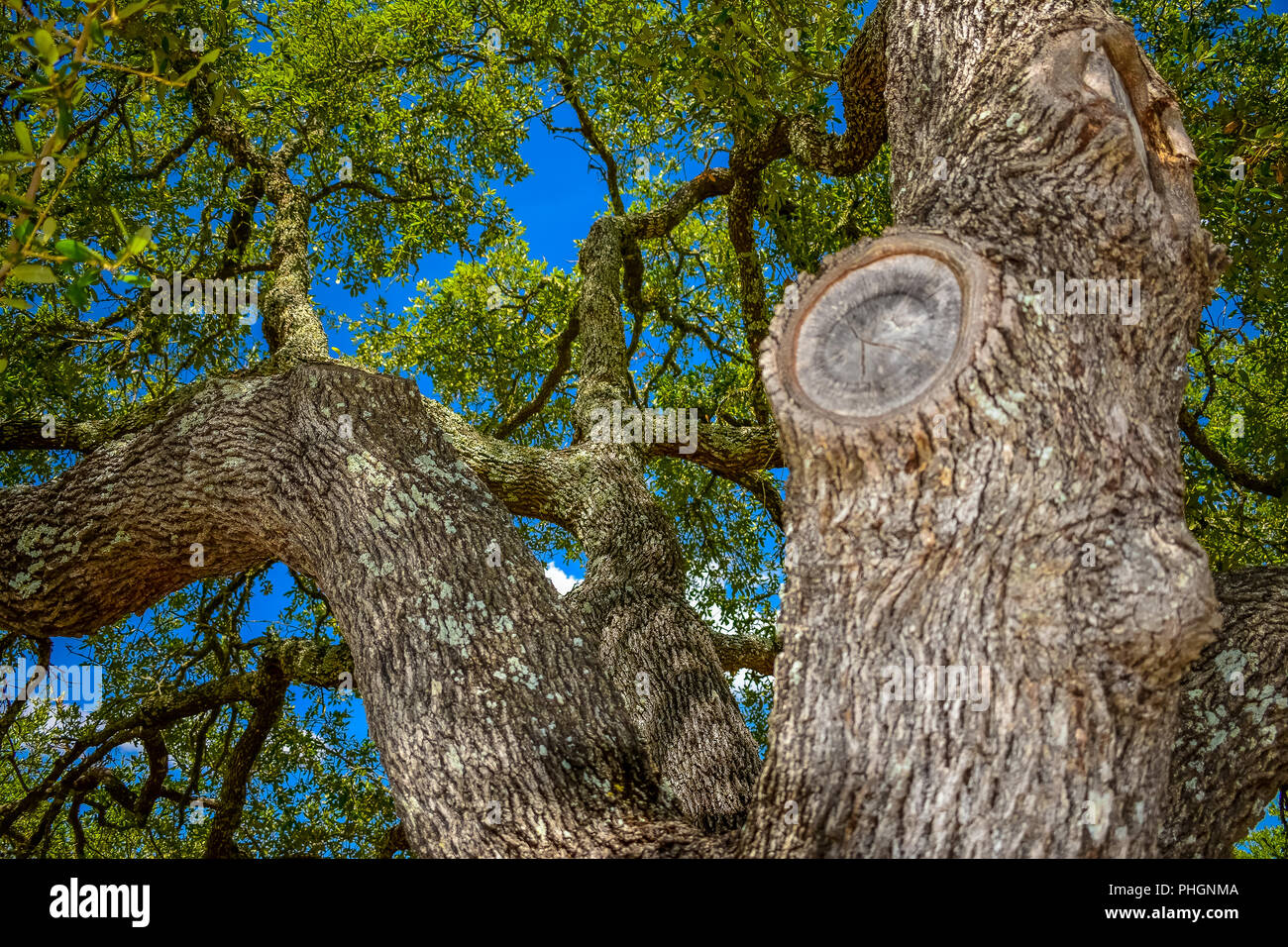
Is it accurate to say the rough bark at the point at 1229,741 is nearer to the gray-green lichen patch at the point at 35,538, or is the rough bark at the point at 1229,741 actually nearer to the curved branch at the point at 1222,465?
the gray-green lichen patch at the point at 35,538

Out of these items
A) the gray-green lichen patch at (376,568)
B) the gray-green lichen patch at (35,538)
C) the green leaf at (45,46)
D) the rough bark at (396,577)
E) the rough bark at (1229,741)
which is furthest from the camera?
the gray-green lichen patch at (35,538)

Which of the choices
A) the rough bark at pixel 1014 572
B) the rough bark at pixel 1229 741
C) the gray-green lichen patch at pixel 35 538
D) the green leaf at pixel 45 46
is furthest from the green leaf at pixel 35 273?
the rough bark at pixel 1229 741

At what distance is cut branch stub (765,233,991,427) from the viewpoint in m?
2.29

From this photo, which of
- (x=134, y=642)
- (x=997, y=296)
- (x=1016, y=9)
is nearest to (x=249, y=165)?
(x=134, y=642)

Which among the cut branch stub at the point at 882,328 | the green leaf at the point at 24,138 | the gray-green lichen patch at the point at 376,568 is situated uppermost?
the green leaf at the point at 24,138

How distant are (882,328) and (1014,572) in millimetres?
688

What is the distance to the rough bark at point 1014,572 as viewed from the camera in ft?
6.87

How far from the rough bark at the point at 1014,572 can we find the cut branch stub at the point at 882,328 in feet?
0.11

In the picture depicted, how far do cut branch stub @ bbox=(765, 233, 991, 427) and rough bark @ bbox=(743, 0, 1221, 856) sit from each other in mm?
32

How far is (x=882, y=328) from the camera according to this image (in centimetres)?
240

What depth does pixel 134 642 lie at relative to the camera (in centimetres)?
784

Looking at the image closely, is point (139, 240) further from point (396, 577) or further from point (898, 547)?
point (898, 547)

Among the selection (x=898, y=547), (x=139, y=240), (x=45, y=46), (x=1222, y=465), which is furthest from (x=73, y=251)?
(x=1222, y=465)

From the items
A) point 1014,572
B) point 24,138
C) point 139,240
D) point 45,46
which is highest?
point 45,46
